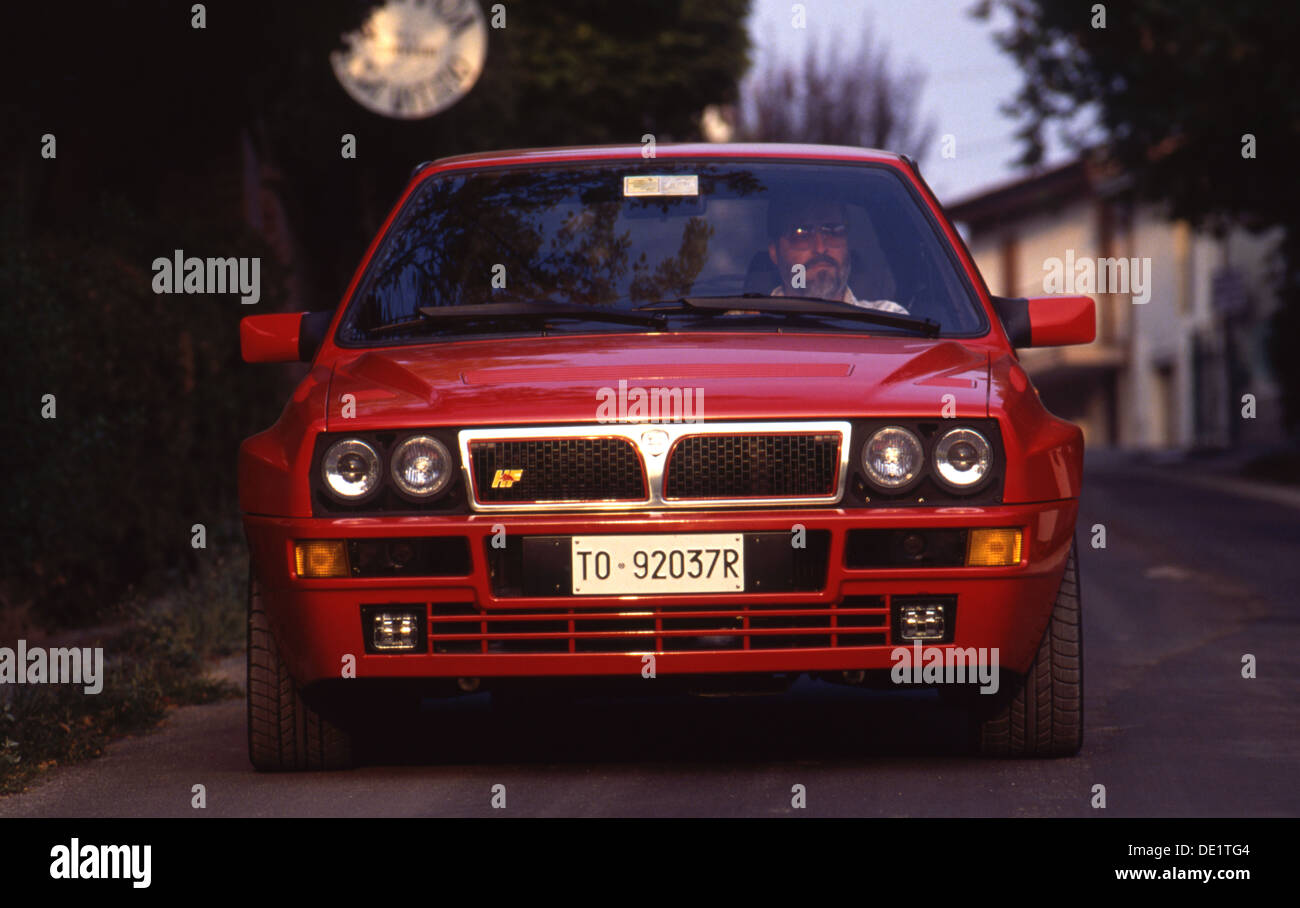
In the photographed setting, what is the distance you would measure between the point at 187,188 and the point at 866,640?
34.1 feet

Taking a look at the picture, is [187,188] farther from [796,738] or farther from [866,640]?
[866,640]

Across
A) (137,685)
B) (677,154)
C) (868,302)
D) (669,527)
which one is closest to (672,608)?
(669,527)

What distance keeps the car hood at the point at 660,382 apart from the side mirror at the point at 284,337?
610 millimetres

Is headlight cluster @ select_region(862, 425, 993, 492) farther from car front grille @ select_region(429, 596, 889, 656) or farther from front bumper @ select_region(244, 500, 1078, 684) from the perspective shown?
car front grille @ select_region(429, 596, 889, 656)

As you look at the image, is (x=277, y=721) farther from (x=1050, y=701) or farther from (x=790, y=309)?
(x=1050, y=701)

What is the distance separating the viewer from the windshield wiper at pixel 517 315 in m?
6.11

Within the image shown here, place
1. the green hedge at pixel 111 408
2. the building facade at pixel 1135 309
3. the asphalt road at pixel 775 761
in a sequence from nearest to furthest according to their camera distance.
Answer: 1. the asphalt road at pixel 775 761
2. the green hedge at pixel 111 408
3. the building facade at pixel 1135 309

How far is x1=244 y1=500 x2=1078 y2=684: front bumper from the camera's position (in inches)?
215

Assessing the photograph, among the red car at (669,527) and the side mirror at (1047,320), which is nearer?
the red car at (669,527)

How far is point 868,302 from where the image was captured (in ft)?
21.0

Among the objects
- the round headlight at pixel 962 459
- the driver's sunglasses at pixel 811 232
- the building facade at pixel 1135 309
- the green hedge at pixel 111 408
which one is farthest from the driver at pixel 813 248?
the building facade at pixel 1135 309

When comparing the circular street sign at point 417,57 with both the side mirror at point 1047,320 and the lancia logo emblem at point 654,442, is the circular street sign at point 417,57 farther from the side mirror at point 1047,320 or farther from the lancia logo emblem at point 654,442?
the lancia logo emblem at point 654,442

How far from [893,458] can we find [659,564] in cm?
65

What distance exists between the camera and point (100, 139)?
1323 centimetres
